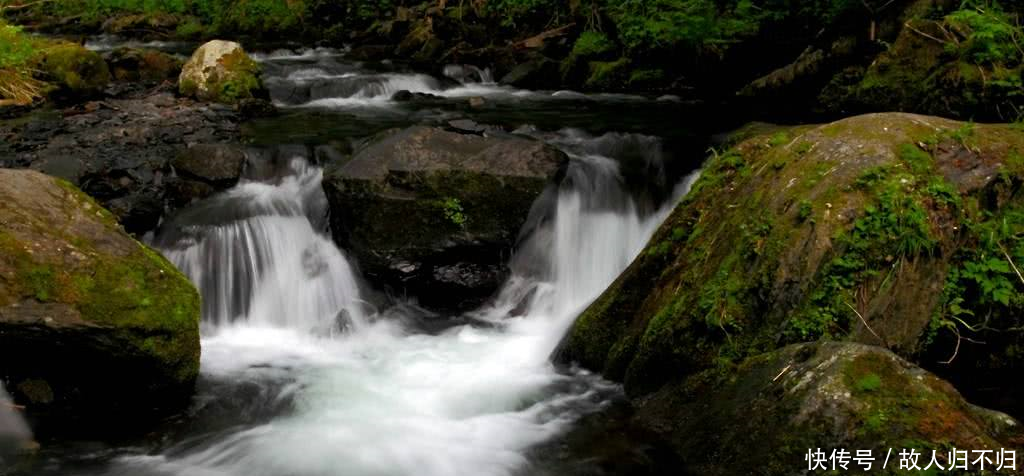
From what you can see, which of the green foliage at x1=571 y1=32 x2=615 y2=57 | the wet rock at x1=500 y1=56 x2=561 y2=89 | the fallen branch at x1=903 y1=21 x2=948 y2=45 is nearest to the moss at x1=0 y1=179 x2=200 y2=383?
the fallen branch at x1=903 y1=21 x2=948 y2=45

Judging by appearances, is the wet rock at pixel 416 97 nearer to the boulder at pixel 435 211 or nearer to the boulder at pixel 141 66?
the boulder at pixel 141 66

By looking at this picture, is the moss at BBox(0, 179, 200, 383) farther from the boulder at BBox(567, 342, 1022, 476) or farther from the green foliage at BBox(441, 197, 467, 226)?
the boulder at BBox(567, 342, 1022, 476)

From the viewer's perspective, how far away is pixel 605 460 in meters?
4.79

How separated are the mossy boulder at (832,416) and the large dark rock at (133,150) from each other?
5917 mm

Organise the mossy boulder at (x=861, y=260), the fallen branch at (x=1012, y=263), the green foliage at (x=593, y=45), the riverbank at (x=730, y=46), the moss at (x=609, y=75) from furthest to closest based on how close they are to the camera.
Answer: the green foliage at (x=593, y=45) → the moss at (x=609, y=75) → the riverbank at (x=730, y=46) → the fallen branch at (x=1012, y=263) → the mossy boulder at (x=861, y=260)

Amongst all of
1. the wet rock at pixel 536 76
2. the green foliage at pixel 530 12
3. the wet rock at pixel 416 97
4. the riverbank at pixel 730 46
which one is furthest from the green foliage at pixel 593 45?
the wet rock at pixel 416 97

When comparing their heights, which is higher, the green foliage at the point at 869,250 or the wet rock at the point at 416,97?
the wet rock at the point at 416,97

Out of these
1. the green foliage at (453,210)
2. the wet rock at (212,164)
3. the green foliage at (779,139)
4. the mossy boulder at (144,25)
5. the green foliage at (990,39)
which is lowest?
the green foliage at (453,210)

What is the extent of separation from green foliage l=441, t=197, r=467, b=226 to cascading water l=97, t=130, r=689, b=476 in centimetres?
80

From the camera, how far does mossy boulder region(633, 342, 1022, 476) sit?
3.52 metres

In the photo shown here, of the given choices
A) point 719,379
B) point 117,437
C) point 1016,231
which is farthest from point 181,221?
point 1016,231

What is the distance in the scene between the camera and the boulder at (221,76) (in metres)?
12.2

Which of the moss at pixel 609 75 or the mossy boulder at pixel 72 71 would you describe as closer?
the mossy boulder at pixel 72 71

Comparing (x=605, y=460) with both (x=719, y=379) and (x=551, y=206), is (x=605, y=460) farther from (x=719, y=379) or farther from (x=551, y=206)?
(x=551, y=206)
